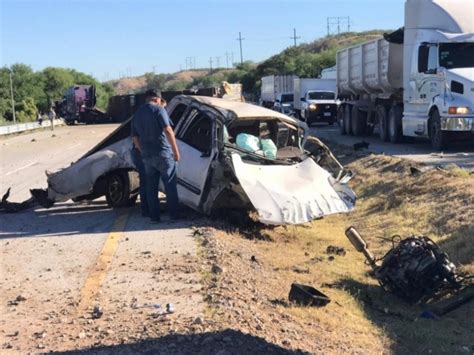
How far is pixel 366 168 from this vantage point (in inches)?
614

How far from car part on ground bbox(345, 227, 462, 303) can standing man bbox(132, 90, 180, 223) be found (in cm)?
304

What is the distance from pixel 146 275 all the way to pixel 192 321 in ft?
5.03

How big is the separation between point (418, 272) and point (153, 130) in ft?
12.3

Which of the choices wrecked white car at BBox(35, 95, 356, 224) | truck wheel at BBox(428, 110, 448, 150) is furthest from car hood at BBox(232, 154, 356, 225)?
truck wheel at BBox(428, 110, 448, 150)

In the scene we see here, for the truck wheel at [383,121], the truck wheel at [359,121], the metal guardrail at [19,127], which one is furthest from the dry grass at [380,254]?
the metal guardrail at [19,127]

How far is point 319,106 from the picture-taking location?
34469mm

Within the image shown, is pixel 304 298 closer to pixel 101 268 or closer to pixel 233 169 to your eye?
pixel 101 268

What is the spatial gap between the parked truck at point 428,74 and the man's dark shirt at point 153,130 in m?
9.65

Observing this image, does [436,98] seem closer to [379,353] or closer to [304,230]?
[304,230]

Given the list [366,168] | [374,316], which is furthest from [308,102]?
[374,316]

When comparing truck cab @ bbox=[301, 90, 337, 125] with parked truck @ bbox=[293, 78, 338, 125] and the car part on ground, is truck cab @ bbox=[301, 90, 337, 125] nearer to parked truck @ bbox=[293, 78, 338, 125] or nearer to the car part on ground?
parked truck @ bbox=[293, 78, 338, 125]

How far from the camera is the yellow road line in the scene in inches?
220

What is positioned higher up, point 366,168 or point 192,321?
point 192,321

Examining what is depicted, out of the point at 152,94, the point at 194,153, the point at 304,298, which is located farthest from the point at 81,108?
the point at 304,298
